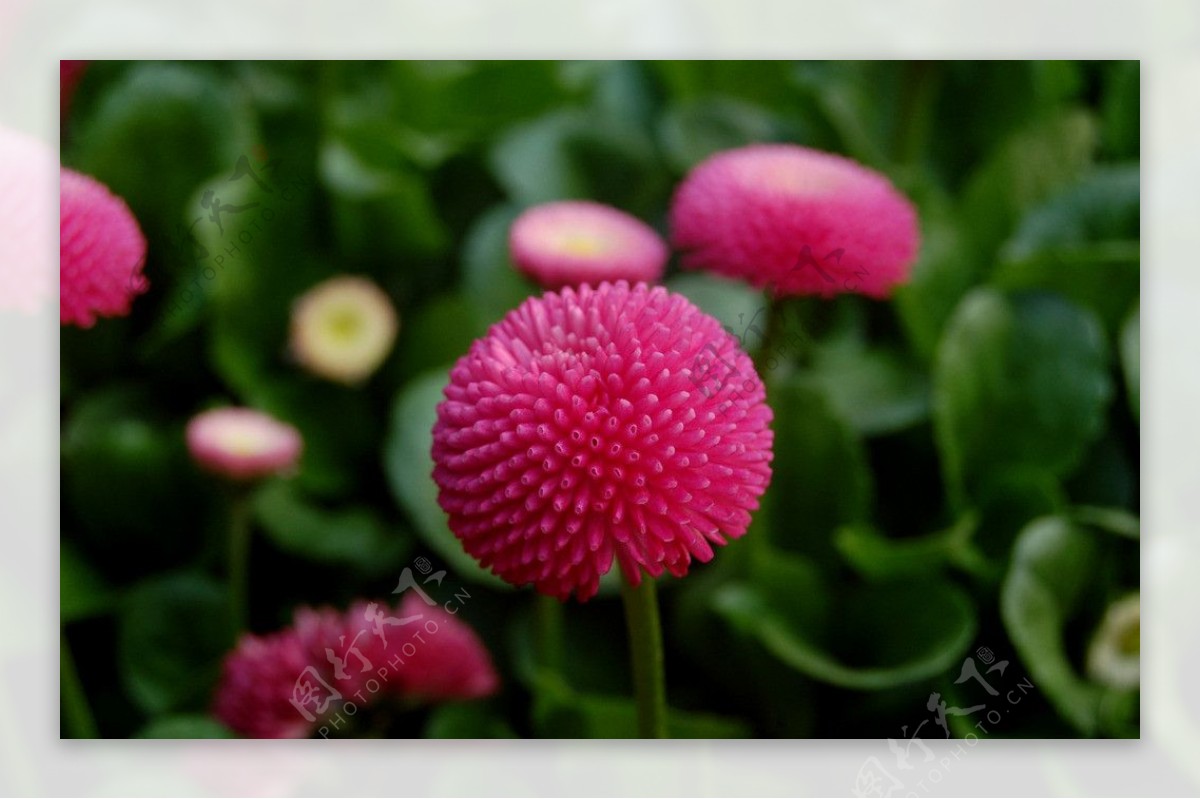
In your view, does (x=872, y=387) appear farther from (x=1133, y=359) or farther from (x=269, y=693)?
(x=269, y=693)

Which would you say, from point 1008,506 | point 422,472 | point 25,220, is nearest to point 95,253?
point 25,220

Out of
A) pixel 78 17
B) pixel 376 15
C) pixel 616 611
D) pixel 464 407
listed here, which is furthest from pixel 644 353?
pixel 78 17

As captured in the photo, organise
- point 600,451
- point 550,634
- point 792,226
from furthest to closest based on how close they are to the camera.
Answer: point 550,634 → point 792,226 → point 600,451

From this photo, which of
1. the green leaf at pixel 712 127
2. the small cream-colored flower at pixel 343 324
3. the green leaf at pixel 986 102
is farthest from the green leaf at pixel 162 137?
the green leaf at pixel 986 102

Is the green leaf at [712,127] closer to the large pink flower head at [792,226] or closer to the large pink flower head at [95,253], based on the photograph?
the large pink flower head at [792,226]

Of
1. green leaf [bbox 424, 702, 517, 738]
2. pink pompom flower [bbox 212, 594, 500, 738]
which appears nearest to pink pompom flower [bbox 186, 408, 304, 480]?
pink pompom flower [bbox 212, 594, 500, 738]
